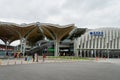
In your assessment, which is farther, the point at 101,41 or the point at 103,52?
the point at 103,52

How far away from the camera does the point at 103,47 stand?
92.4 meters

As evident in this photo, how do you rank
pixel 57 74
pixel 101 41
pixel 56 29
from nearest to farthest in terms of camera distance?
pixel 57 74, pixel 56 29, pixel 101 41

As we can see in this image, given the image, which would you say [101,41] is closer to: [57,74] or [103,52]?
[103,52]

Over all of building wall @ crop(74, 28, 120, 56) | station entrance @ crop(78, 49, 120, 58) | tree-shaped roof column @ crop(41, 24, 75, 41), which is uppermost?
tree-shaped roof column @ crop(41, 24, 75, 41)

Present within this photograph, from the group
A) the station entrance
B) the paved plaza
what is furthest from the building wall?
the paved plaza

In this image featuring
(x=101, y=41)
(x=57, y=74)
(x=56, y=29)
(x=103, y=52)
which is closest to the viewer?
(x=57, y=74)

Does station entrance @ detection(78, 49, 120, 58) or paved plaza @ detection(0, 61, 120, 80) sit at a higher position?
paved plaza @ detection(0, 61, 120, 80)

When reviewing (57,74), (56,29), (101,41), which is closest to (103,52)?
(101,41)

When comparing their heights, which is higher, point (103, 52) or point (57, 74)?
point (57, 74)

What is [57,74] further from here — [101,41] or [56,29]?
[101,41]

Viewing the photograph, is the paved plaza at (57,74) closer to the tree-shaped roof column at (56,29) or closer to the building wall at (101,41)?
the tree-shaped roof column at (56,29)

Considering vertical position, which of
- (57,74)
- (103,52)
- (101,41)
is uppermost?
(101,41)

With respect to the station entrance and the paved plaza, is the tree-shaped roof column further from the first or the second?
the paved plaza

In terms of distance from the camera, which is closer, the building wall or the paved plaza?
the paved plaza
